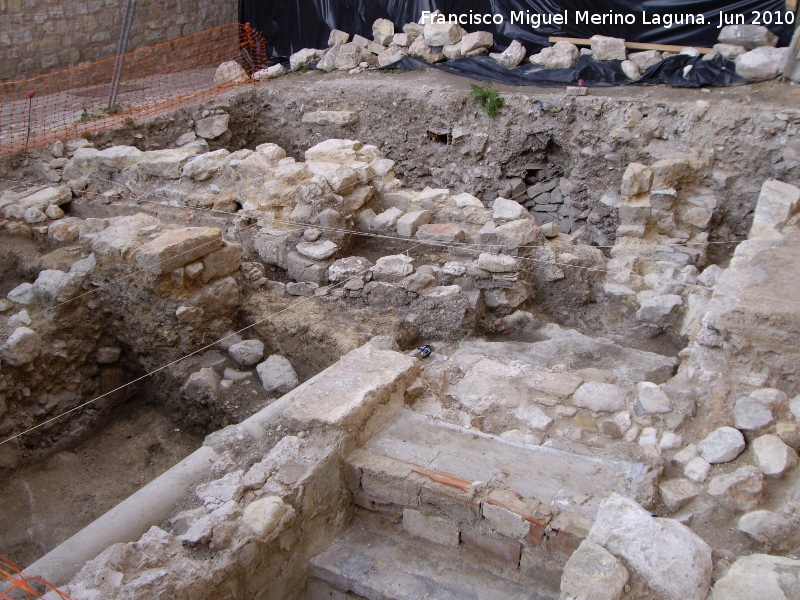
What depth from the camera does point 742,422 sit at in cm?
312

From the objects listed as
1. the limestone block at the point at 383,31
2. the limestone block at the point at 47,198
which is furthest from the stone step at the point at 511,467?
the limestone block at the point at 383,31

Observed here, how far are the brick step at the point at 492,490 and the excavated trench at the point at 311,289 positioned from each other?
18.7 inches

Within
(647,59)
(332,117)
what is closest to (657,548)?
(647,59)

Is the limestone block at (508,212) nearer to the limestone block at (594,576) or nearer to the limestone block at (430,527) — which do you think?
the limestone block at (430,527)

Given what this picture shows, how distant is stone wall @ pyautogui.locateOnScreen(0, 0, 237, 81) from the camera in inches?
395

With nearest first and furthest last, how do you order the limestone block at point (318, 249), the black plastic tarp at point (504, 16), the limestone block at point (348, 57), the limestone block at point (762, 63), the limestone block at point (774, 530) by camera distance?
1. the limestone block at point (774, 530)
2. the limestone block at point (318, 249)
3. the limestone block at point (762, 63)
4. the black plastic tarp at point (504, 16)
5. the limestone block at point (348, 57)

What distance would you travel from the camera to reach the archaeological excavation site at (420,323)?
8.70 feet

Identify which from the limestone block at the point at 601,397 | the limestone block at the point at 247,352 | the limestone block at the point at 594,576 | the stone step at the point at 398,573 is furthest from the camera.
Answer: the limestone block at the point at 247,352

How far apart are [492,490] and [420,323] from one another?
7.22 feet

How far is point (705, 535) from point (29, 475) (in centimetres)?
397

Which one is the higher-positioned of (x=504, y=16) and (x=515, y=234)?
(x=504, y=16)

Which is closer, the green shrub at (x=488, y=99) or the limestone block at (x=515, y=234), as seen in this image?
the limestone block at (x=515, y=234)

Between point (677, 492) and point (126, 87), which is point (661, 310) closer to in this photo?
A: point (677, 492)

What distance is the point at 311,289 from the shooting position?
512 centimetres
